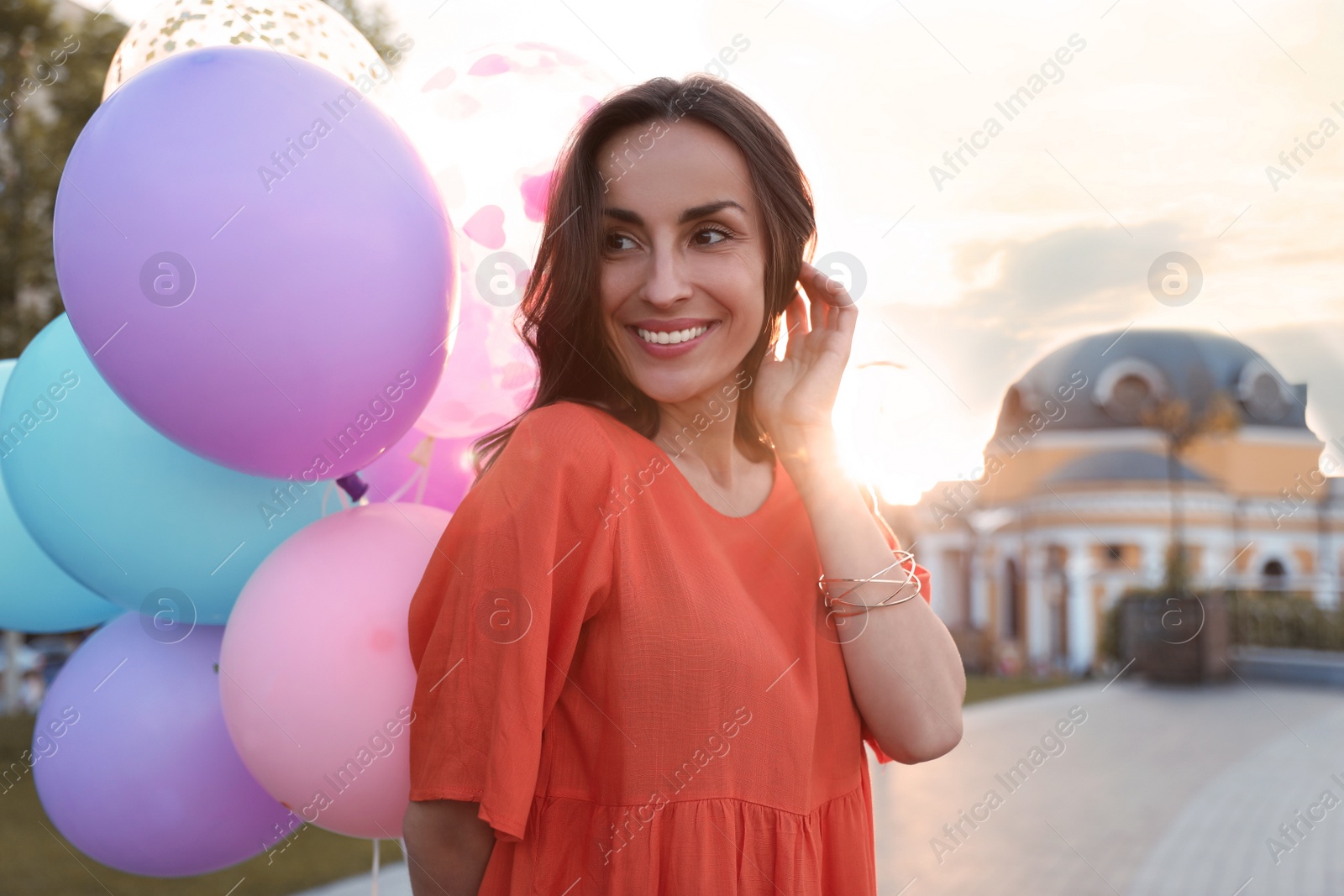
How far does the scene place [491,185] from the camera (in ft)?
6.81

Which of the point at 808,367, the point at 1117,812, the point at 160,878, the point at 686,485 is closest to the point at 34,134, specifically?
the point at 160,878

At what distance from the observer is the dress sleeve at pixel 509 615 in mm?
1381

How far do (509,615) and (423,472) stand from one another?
3.05 feet

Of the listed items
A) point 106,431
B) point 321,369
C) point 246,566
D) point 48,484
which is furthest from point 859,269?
point 48,484

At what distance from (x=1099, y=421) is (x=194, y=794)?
121 feet

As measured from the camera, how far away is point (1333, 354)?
470cm

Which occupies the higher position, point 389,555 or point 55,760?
point 389,555

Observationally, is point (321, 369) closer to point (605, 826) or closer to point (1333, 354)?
point (605, 826)

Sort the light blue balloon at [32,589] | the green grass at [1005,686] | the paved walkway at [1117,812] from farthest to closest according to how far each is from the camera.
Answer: the green grass at [1005,686], the paved walkway at [1117,812], the light blue balloon at [32,589]

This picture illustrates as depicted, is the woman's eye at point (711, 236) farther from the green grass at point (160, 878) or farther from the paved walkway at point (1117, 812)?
the paved walkway at point (1117, 812)

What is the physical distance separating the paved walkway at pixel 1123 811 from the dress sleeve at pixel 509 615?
5.16m

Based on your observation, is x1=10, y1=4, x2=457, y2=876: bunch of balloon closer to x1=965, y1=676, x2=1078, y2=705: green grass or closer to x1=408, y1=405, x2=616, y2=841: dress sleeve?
x1=408, y1=405, x2=616, y2=841: dress sleeve

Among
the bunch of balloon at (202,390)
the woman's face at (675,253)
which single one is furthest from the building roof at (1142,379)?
the bunch of balloon at (202,390)

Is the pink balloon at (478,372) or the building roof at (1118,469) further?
the building roof at (1118,469)
